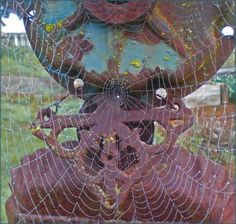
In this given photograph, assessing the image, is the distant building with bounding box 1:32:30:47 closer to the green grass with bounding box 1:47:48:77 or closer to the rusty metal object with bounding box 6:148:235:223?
the green grass with bounding box 1:47:48:77

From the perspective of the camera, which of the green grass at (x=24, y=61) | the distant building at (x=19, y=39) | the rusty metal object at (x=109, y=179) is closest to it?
the rusty metal object at (x=109, y=179)

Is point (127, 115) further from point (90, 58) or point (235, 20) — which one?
point (235, 20)

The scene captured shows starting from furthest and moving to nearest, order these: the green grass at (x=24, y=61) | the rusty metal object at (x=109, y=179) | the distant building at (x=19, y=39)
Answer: the distant building at (x=19, y=39) → the green grass at (x=24, y=61) → the rusty metal object at (x=109, y=179)

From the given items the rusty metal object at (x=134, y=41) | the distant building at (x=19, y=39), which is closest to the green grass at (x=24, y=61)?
the distant building at (x=19, y=39)

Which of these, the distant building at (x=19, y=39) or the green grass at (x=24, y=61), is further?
the distant building at (x=19, y=39)

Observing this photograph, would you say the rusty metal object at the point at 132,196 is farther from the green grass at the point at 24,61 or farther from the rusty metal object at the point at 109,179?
the green grass at the point at 24,61

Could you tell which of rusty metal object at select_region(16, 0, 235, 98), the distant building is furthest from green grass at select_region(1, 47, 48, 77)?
rusty metal object at select_region(16, 0, 235, 98)

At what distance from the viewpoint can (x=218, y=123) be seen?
284 centimetres

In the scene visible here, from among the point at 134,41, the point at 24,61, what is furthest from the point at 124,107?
the point at 24,61

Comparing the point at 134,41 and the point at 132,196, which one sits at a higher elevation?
the point at 134,41

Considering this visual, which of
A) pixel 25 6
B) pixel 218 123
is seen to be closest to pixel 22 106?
pixel 218 123

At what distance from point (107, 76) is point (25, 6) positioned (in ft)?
0.65

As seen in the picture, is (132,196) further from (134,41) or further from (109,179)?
(134,41)

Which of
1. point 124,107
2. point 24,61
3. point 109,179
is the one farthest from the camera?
point 24,61
